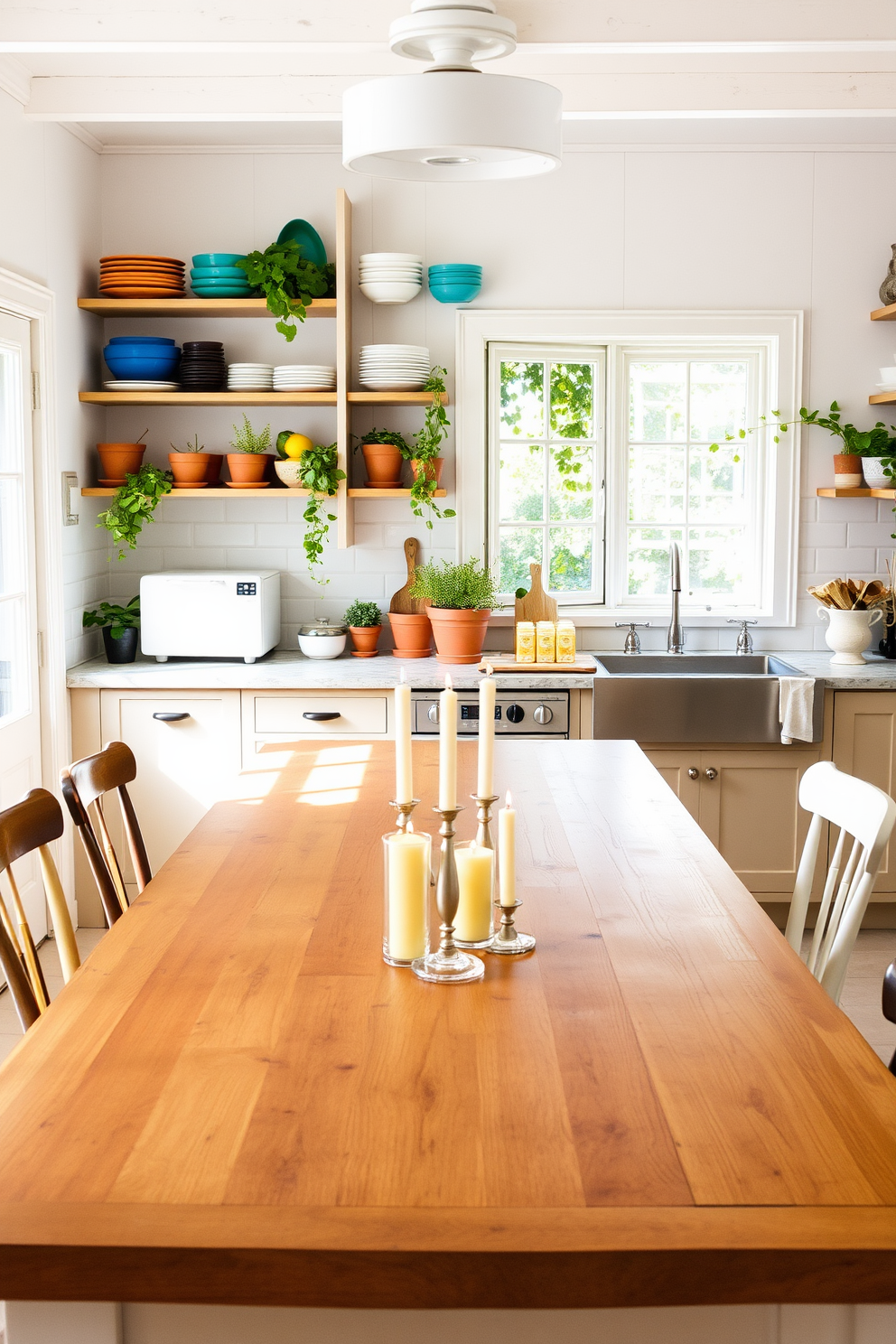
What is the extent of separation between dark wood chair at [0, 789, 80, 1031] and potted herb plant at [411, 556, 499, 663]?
2.33 metres

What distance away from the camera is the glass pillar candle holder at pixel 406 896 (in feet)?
5.22

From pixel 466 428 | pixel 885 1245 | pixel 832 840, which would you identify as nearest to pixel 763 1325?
pixel 885 1245

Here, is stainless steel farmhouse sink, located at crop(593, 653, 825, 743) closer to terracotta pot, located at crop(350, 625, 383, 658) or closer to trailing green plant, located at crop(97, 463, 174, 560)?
terracotta pot, located at crop(350, 625, 383, 658)

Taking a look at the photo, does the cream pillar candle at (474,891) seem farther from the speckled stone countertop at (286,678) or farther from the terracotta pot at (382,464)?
the terracotta pot at (382,464)

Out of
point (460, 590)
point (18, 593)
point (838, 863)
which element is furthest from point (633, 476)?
point (838, 863)

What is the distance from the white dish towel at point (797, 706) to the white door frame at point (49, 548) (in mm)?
2337

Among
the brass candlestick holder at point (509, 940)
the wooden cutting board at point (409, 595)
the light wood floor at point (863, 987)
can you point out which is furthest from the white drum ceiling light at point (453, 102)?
the wooden cutting board at point (409, 595)

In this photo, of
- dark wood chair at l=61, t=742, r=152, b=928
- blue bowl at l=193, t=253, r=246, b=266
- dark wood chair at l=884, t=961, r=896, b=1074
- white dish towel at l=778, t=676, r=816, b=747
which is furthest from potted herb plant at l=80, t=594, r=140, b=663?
dark wood chair at l=884, t=961, r=896, b=1074

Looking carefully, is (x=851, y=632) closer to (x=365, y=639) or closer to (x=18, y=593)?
(x=365, y=639)

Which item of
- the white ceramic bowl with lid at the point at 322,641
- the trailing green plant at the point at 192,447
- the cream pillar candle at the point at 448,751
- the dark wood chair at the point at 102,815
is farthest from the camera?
the trailing green plant at the point at 192,447

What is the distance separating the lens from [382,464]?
4406 millimetres

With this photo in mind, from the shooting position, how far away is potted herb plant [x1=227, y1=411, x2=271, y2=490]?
4383mm

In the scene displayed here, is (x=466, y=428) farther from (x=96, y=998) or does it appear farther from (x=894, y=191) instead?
(x=96, y=998)

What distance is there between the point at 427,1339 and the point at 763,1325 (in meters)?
0.31
